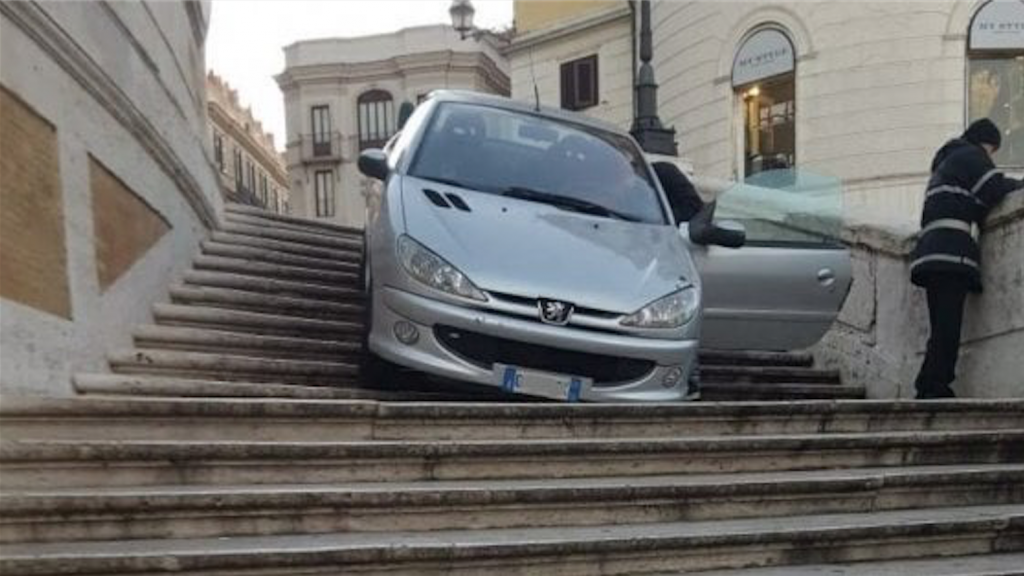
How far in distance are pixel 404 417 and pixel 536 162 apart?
2.31 m

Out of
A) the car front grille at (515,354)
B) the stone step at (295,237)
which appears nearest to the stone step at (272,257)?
the stone step at (295,237)

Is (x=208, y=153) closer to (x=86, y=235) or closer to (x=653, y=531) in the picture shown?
(x=86, y=235)

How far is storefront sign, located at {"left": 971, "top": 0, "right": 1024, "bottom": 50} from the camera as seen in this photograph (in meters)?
19.2

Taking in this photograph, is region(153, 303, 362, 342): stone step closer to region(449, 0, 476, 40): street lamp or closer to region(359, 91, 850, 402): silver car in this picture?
region(359, 91, 850, 402): silver car

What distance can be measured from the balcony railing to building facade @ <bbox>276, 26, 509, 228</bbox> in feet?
0.17

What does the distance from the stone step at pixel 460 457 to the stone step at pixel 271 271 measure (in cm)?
372

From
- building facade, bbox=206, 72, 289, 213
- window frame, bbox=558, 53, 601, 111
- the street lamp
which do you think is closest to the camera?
the street lamp

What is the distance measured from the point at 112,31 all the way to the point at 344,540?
13.3 ft

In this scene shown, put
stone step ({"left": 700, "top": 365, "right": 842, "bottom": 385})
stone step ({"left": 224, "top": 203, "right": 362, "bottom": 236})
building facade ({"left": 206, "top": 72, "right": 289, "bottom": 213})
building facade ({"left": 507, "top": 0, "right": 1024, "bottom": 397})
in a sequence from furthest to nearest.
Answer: building facade ({"left": 206, "top": 72, "right": 289, "bottom": 213})
building facade ({"left": 507, "top": 0, "right": 1024, "bottom": 397})
stone step ({"left": 224, "top": 203, "right": 362, "bottom": 236})
stone step ({"left": 700, "top": 365, "right": 842, "bottom": 385})

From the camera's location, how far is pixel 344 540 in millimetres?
3793

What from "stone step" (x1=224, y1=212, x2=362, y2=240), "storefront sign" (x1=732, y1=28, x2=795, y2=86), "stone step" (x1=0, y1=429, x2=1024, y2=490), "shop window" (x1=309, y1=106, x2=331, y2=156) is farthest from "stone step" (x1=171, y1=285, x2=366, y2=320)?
"shop window" (x1=309, y1=106, x2=331, y2=156)

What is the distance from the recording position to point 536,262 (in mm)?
5355

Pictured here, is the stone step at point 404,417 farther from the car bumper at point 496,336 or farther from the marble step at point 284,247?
the marble step at point 284,247

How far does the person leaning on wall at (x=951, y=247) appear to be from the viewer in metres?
5.91
